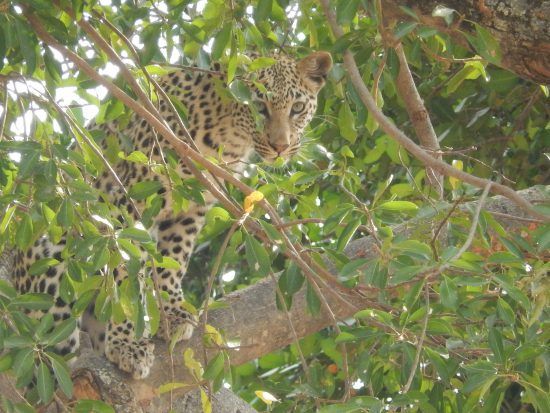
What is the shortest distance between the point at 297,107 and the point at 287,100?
10cm

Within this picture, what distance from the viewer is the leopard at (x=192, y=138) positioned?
17.9 ft

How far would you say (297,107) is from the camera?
6.16 meters

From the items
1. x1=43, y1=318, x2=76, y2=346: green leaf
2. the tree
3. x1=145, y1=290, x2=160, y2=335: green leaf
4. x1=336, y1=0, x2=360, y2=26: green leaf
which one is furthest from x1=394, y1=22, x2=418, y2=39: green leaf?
x1=43, y1=318, x2=76, y2=346: green leaf

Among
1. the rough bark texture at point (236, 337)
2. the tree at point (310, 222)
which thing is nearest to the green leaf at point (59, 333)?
the tree at point (310, 222)

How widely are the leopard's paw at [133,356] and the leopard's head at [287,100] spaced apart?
1357 mm

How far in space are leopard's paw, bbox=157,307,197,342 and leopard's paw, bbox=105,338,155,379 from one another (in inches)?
4.5

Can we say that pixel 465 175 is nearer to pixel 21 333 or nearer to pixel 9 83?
pixel 21 333

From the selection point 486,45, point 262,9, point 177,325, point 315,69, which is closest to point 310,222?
point 262,9

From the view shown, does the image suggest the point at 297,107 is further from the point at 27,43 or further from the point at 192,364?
the point at 27,43

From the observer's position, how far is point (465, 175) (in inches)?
124

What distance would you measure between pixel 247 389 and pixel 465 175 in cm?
366

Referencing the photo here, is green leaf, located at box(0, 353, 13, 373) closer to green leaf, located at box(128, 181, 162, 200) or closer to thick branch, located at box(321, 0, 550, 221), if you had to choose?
green leaf, located at box(128, 181, 162, 200)

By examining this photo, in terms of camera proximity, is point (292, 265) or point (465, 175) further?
point (292, 265)

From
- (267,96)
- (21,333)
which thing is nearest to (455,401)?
(21,333)
